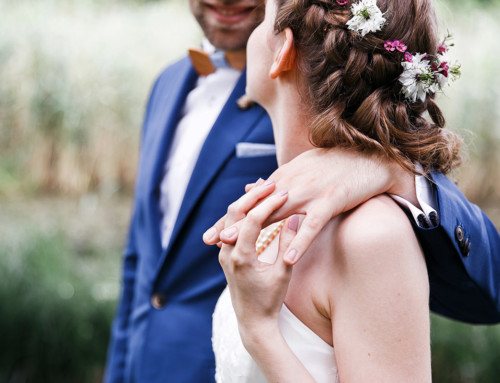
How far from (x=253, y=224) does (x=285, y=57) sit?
412 millimetres

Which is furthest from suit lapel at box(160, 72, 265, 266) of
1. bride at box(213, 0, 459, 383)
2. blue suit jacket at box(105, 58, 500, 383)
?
bride at box(213, 0, 459, 383)

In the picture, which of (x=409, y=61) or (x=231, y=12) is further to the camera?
(x=231, y=12)

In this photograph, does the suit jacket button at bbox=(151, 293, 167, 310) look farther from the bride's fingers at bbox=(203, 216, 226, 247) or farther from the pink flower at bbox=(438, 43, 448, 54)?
the pink flower at bbox=(438, 43, 448, 54)

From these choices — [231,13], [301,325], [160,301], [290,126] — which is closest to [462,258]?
[301,325]

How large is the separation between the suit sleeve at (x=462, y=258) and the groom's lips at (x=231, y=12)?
42.7 inches

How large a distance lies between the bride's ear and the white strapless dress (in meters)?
0.57

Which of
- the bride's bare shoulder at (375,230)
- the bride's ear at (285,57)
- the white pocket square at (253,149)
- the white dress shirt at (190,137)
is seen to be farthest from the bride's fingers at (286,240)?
the white dress shirt at (190,137)

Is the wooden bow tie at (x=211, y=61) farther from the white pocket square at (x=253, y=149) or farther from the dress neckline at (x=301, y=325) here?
the dress neckline at (x=301, y=325)

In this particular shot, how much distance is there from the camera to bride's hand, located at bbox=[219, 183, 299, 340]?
1.18m

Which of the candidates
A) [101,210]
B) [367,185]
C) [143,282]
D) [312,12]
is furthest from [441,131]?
[101,210]

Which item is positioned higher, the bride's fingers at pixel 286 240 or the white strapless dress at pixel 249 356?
the bride's fingers at pixel 286 240

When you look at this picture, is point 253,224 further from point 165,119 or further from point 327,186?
point 165,119

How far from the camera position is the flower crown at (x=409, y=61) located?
1.18m

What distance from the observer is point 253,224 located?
1.17 metres
